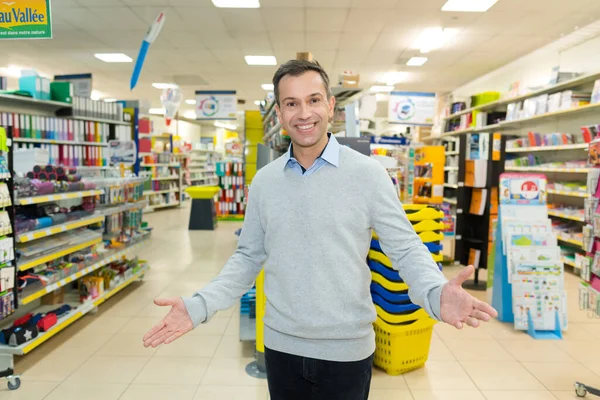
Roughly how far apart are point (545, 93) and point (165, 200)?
1069cm

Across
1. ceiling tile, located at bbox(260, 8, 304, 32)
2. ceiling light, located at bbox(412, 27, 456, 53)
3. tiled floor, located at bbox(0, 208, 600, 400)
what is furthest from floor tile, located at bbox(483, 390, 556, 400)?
ceiling light, located at bbox(412, 27, 456, 53)

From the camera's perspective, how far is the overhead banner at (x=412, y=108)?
32.1 ft

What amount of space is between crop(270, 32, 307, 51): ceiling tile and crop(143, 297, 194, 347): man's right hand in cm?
779

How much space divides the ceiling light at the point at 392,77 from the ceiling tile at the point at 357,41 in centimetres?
271

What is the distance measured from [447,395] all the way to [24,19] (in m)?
4.30

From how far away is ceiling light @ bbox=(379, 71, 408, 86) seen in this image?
38.1 feet

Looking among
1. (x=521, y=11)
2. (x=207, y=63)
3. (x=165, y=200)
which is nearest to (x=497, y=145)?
(x=521, y=11)

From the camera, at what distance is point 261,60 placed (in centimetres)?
1038

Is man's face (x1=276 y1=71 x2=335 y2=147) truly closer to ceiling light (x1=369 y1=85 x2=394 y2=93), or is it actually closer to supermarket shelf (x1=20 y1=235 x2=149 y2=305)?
supermarket shelf (x1=20 y1=235 x2=149 y2=305)

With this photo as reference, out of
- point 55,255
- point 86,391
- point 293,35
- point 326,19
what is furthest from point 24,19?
point 293,35

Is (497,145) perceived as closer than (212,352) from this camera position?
No

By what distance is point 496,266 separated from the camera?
13.5ft

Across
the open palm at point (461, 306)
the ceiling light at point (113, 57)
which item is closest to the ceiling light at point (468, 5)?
the open palm at point (461, 306)

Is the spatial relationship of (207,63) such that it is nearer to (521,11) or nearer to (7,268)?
(521,11)
